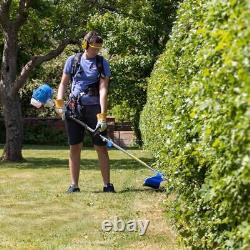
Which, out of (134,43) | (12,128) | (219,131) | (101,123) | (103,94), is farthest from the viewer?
(134,43)

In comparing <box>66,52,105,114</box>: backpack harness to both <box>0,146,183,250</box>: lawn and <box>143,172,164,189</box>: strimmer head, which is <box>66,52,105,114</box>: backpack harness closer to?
<box>0,146,183,250</box>: lawn

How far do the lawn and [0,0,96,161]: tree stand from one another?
3600mm

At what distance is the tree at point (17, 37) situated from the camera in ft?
37.3

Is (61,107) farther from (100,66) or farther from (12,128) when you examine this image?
(12,128)

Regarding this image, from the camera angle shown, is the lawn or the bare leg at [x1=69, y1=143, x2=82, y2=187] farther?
the bare leg at [x1=69, y1=143, x2=82, y2=187]

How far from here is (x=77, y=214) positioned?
17.7ft

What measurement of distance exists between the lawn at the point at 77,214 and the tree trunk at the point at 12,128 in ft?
11.6

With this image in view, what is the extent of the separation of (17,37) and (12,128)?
188 centimetres

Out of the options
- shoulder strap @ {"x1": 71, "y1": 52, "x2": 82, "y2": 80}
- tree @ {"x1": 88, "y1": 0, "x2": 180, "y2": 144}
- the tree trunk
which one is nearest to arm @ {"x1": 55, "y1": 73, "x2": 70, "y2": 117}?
shoulder strap @ {"x1": 71, "y1": 52, "x2": 82, "y2": 80}

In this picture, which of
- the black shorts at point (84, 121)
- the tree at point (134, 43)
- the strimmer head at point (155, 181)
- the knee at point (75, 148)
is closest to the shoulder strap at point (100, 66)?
the black shorts at point (84, 121)

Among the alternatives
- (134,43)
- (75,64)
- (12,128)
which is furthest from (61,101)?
(134,43)

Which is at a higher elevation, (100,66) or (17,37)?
(17,37)

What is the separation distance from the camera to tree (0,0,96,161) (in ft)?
37.3

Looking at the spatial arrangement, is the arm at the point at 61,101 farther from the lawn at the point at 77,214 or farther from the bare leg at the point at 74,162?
the lawn at the point at 77,214
